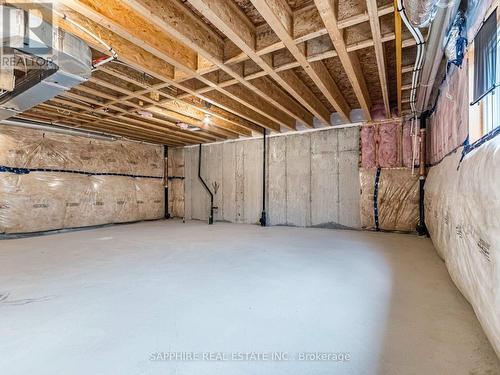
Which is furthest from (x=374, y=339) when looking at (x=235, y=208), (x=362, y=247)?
(x=235, y=208)

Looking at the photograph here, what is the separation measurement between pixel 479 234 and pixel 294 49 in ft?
6.93

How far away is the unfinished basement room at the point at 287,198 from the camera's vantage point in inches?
50.0

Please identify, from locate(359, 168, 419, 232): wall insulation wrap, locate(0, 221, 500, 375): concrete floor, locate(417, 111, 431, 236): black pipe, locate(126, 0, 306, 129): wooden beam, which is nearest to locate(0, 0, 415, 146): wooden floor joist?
locate(126, 0, 306, 129): wooden beam

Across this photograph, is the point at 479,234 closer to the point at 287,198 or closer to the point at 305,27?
the point at 305,27

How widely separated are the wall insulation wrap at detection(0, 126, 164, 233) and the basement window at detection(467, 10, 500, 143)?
677cm

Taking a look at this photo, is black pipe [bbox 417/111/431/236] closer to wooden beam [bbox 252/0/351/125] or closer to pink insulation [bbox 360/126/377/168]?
pink insulation [bbox 360/126/377/168]

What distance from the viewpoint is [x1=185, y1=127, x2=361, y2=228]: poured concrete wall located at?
5.08 meters


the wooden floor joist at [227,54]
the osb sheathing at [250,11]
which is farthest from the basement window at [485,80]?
the osb sheathing at [250,11]

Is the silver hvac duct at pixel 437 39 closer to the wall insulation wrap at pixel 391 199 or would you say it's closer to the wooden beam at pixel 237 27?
the wooden beam at pixel 237 27

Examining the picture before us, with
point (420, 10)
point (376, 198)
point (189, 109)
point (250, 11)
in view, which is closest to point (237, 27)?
point (250, 11)

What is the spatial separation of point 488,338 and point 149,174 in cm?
733

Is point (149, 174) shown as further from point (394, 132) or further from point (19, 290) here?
point (394, 132)

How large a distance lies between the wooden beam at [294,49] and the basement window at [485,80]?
1365 mm

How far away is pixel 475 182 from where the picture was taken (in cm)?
143
